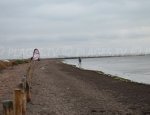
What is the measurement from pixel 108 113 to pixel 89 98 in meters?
5.15

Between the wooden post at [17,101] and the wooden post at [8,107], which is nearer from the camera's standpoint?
the wooden post at [8,107]

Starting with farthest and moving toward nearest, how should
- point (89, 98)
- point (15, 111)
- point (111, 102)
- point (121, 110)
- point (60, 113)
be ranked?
point (89, 98) → point (111, 102) → point (121, 110) → point (60, 113) → point (15, 111)

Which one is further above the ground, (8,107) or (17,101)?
(17,101)

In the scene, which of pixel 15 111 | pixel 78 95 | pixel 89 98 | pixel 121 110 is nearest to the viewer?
pixel 15 111

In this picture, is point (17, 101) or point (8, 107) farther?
point (17, 101)

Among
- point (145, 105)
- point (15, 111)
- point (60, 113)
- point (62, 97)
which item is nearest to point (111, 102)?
point (145, 105)

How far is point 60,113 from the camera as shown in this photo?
15820 millimetres

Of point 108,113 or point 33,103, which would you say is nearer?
point 108,113

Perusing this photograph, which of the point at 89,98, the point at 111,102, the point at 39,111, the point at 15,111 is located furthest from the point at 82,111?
the point at 15,111

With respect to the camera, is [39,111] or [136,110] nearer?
[39,111]

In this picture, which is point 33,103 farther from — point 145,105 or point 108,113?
point 145,105

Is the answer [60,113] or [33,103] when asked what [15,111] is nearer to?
[60,113]

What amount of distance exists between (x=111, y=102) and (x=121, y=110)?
2710 mm

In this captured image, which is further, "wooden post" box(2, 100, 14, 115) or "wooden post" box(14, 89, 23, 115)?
"wooden post" box(14, 89, 23, 115)
